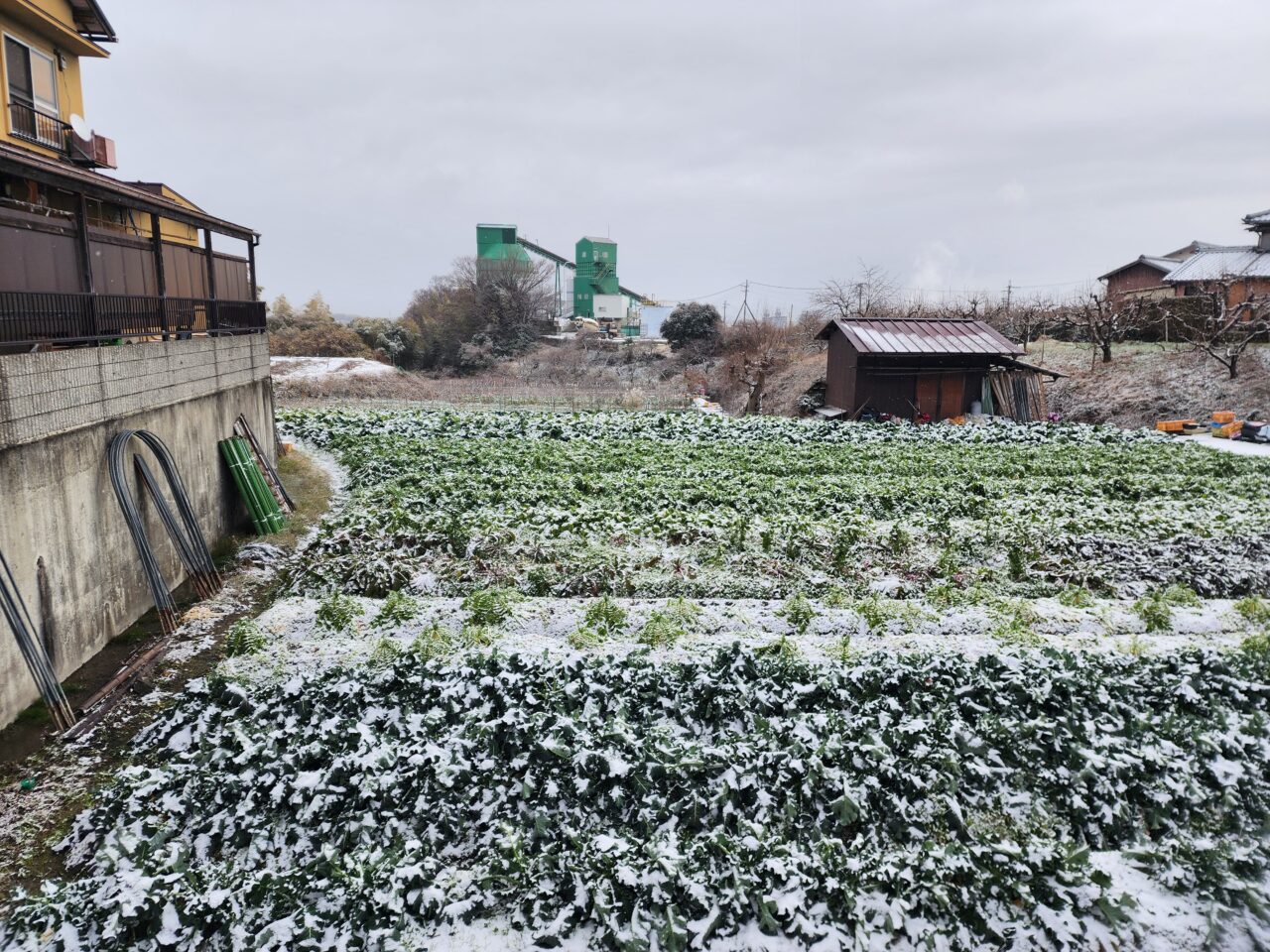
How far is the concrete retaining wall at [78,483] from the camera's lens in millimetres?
6390

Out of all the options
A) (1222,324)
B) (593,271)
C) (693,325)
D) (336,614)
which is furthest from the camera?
(593,271)

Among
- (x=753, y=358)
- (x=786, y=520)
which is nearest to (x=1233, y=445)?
(x=786, y=520)

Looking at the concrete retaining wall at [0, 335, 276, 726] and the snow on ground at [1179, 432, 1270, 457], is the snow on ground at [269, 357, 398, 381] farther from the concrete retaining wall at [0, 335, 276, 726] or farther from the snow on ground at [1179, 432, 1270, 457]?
the snow on ground at [1179, 432, 1270, 457]

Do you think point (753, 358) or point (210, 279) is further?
point (753, 358)

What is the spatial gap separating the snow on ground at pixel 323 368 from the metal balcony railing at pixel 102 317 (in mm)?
22017

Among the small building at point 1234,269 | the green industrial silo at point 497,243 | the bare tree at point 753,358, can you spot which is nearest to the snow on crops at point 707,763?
the bare tree at point 753,358

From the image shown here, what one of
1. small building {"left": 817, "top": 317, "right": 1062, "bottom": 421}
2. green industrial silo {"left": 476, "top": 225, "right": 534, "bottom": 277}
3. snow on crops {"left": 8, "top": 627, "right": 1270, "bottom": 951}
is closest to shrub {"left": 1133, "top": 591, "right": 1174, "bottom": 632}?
snow on crops {"left": 8, "top": 627, "right": 1270, "bottom": 951}

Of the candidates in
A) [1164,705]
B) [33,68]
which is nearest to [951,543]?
[1164,705]

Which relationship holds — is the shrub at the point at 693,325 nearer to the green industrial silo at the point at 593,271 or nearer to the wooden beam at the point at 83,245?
the green industrial silo at the point at 593,271

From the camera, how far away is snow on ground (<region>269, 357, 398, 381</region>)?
1374 inches

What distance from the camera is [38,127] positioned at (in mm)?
14383

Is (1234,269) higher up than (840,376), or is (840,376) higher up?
(1234,269)

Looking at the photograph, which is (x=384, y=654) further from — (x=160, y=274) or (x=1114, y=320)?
(x=1114, y=320)

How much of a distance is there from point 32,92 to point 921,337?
22589 mm
